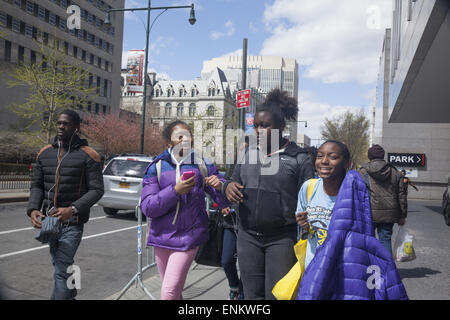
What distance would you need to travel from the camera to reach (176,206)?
309cm

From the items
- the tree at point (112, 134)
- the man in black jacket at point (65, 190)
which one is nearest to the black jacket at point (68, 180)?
the man in black jacket at point (65, 190)

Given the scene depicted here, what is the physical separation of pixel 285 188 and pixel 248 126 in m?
14.4

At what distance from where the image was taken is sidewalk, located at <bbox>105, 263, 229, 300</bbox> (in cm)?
456

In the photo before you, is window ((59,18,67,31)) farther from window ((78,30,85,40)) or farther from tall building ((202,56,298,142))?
tall building ((202,56,298,142))

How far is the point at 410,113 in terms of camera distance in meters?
22.5

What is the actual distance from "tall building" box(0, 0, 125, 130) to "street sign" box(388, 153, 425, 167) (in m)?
23.0

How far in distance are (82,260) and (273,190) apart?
182 inches

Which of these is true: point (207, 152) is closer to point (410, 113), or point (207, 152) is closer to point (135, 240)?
point (410, 113)

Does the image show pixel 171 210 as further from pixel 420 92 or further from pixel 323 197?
pixel 420 92

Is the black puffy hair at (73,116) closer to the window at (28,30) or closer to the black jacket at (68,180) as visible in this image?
the black jacket at (68,180)

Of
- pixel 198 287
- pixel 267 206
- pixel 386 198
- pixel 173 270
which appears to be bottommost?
pixel 198 287

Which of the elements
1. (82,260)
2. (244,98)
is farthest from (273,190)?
(244,98)

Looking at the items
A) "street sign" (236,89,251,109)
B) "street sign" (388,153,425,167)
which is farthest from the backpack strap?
"street sign" (388,153,425,167)

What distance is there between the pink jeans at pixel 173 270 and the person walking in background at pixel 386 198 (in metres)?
3.31
